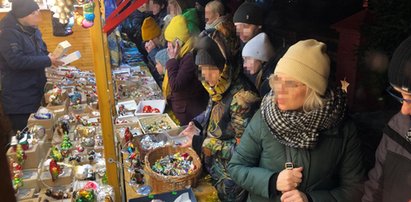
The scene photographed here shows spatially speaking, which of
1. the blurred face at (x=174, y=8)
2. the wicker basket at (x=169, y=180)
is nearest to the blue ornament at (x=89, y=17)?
the wicker basket at (x=169, y=180)

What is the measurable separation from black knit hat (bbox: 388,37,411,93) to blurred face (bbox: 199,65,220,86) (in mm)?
997

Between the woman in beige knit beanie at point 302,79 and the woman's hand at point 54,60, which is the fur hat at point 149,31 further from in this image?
the woman in beige knit beanie at point 302,79

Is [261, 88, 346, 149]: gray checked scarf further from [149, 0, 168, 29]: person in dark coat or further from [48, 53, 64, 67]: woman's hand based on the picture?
[149, 0, 168, 29]: person in dark coat

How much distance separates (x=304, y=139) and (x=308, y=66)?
298mm

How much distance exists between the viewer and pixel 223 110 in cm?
216

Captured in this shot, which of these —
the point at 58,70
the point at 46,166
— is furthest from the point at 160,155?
the point at 58,70

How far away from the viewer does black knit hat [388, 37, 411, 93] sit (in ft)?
4.31

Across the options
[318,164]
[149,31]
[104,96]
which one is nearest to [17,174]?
[104,96]

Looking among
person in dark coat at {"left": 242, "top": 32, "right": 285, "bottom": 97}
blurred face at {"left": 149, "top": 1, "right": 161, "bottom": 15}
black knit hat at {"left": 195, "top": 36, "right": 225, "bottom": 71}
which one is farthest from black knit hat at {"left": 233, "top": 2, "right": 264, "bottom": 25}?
blurred face at {"left": 149, "top": 1, "right": 161, "bottom": 15}

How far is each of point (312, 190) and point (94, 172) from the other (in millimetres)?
1664

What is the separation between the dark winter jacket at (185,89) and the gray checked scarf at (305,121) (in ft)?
5.34

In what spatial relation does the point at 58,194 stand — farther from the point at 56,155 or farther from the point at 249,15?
the point at 249,15

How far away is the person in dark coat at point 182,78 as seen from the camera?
319cm

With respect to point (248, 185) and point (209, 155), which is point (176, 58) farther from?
point (248, 185)
